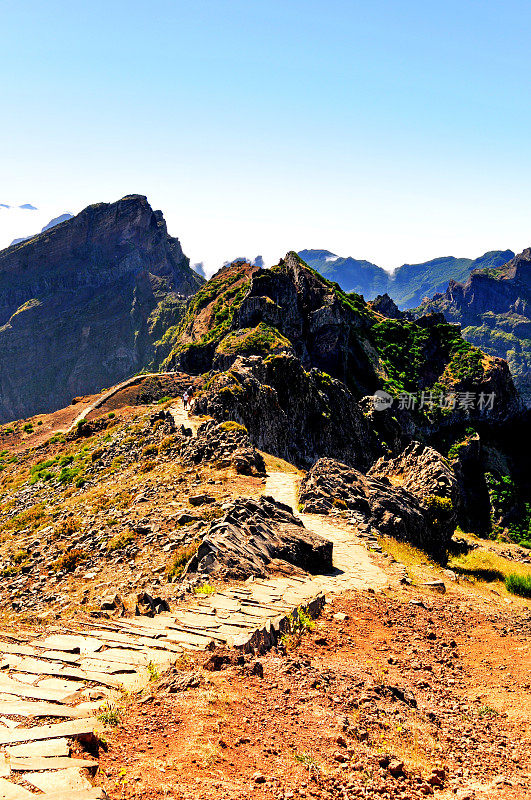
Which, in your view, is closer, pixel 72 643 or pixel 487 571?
pixel 72 643

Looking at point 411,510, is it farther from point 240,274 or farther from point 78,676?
point 240,274

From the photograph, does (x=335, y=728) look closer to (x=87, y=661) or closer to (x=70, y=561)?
(x=87, y=661)

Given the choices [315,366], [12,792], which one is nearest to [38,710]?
[12,792]

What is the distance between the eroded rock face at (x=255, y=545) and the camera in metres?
12.6

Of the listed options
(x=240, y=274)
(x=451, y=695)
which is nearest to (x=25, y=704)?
(x=451, y=695)

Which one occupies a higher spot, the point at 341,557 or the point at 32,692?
the point at 32,692

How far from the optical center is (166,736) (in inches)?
238

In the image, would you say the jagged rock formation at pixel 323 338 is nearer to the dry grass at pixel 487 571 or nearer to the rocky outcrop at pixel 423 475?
the rocky outcrop at pixel 423 475

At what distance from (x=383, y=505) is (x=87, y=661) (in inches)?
581

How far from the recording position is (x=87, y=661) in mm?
7934

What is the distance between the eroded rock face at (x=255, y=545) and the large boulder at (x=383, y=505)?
432 cm

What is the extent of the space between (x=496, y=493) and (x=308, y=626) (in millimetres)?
77636

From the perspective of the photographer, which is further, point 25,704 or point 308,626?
point 308,626

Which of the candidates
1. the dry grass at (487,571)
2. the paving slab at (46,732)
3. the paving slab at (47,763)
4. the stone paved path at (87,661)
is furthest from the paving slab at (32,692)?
the dry grass at (487,571)
